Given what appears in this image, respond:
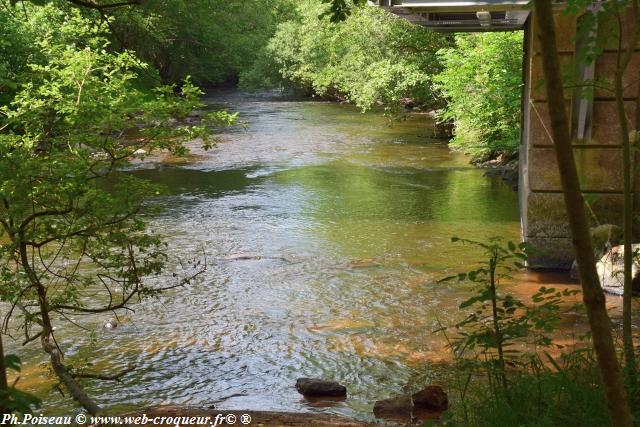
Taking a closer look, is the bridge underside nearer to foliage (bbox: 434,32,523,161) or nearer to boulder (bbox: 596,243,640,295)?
boulder (bbox: 596,243,640,295)

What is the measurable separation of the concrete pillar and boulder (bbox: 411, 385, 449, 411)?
4.50 meters

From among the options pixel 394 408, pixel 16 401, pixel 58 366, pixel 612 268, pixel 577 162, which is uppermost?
pixel 577 162

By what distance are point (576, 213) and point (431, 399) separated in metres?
3.85

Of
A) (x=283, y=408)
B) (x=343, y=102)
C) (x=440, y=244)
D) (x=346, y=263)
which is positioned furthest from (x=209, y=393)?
(x=343, y=102)

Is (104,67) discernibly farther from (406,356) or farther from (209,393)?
(406,356)

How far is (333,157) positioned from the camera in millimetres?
21594

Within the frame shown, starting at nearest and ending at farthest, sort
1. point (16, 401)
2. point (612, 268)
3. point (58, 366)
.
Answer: point (16, 401) → point (58, 366) → point (612, 268)

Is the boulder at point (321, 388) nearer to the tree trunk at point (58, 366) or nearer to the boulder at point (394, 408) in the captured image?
the boulder at point (394, 408)

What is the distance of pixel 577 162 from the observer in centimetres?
1014

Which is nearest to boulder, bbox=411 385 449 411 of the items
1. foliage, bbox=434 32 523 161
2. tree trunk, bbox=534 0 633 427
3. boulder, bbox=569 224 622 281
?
tree trunk, bbox=534 0 633 427

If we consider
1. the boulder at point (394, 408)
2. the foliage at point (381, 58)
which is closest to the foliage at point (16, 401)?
the boulder at point (394, 408)

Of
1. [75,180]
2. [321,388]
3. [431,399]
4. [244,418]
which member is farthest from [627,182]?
[75,180]

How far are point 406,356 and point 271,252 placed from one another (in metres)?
4.75

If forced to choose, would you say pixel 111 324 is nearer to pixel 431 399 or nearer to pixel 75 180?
pixel 75 180
